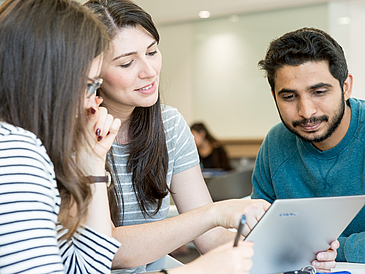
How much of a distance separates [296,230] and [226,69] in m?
3.82

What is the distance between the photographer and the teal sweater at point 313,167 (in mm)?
1352

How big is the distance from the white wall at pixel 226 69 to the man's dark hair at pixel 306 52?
2.82m

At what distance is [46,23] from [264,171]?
1.07 meters

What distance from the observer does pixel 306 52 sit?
1.33 meters

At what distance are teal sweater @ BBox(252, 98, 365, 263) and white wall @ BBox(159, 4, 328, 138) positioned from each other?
276 centimetres

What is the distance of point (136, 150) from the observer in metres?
1.27

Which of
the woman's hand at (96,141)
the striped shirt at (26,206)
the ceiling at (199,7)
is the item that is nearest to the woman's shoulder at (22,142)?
the striped shirt at (26,206)

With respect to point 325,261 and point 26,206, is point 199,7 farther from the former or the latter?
point 26,206

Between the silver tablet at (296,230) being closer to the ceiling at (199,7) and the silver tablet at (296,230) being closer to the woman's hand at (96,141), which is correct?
the woman's hand at (96,141)

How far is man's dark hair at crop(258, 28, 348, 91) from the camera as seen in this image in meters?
1.33

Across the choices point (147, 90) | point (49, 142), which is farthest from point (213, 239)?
point (49, 142)

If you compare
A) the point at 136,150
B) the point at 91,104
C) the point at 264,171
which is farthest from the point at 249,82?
the point at 91,104

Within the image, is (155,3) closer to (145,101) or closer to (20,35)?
(145,101)

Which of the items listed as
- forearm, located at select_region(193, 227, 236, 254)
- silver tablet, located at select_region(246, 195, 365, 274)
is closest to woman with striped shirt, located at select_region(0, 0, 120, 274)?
silver tablet, located at select_region(246, 195, 365, 274)
